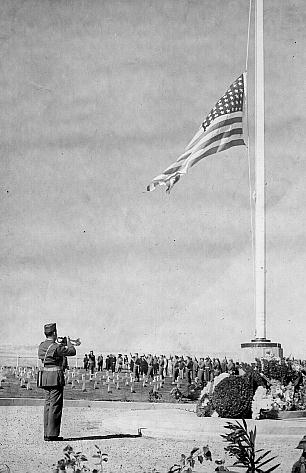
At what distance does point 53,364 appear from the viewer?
7.88 metres

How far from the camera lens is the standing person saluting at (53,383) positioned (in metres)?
7.88

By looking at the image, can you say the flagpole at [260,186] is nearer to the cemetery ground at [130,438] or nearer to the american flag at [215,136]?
the american flag at [215,136]

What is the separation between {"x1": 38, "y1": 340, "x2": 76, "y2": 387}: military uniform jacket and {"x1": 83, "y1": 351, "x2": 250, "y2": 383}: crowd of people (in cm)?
53

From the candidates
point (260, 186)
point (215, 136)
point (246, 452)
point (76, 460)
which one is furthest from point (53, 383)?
point (215, 136)

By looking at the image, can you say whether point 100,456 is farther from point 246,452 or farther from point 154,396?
point 246,452

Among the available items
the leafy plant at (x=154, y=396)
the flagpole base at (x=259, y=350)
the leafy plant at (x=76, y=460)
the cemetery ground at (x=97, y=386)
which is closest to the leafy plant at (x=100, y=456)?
the leafy plant at (x=76, y=460)

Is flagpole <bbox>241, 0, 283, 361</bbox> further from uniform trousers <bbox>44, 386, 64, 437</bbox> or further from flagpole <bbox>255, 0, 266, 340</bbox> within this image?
uniform trousers <bbox>44, 386, 64, 437</bbox>

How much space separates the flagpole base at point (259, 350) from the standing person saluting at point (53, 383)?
166 cm

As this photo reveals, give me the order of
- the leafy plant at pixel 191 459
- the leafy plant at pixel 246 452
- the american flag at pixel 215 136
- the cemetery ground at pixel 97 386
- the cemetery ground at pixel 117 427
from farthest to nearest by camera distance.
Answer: the american flag at pixel 215 136 → the cemetery ground at pixel 97 386 → the cemetery ground at pixel 117 427 → the leafy plant at pixel 191 459 → the leafy plant at pixel 246 452

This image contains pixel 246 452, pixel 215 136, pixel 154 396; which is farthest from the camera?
pixel 215 136

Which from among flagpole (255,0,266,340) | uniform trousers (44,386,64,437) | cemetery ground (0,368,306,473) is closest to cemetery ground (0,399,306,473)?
cemetery ground (0,368,306,473)

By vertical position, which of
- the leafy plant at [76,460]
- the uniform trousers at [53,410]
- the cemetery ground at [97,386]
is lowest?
the leafy plant at [76,460]

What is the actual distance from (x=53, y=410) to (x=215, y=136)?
312 centimetres

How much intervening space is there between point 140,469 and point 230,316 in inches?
70.3
